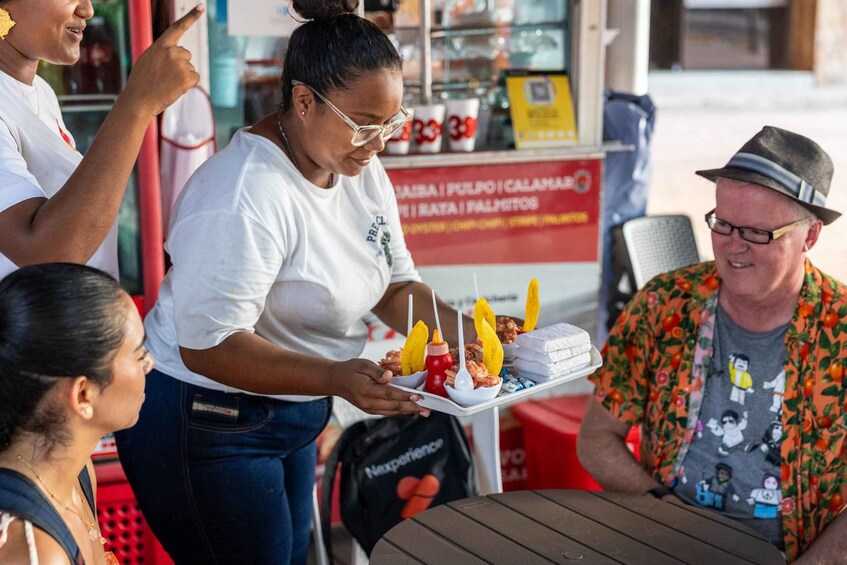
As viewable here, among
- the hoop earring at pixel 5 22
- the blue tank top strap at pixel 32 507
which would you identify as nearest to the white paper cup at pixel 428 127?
the hoop earring at pixel 5 22

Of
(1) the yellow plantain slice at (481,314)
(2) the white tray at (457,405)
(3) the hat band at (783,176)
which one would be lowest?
(2) the white tray at (457,405)

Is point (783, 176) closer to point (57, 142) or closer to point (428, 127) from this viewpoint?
point (57, 142)

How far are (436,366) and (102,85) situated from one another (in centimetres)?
196

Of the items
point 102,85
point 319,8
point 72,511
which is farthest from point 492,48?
point 72,511

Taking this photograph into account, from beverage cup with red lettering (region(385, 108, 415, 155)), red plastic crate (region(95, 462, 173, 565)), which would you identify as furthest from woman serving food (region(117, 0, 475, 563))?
beverage cup with red lettering (region(385, 108, 415, 155))

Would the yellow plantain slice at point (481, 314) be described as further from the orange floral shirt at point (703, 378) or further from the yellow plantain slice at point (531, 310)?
the orange floral shirt at point (703, 378)

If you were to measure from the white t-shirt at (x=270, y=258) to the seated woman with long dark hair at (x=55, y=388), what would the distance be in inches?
10.9

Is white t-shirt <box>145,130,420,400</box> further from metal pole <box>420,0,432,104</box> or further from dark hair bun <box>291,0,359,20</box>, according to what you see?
metal pole <box>420,0,432,104</box>

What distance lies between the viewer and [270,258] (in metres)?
1.93

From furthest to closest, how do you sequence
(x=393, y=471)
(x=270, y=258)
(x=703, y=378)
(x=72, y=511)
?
(x=393, y=471)
(x=703, y=378)
(x=270, y=258)
(x=72, y=511)

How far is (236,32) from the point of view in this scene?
3482 millimetres

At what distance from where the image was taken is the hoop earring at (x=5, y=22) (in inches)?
71.4

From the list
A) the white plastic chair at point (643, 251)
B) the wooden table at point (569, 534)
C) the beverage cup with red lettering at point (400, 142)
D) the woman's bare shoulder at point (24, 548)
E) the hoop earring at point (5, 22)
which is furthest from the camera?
the white plastic chair at point (643, 251)

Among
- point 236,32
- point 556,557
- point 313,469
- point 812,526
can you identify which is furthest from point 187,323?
point 236,32
